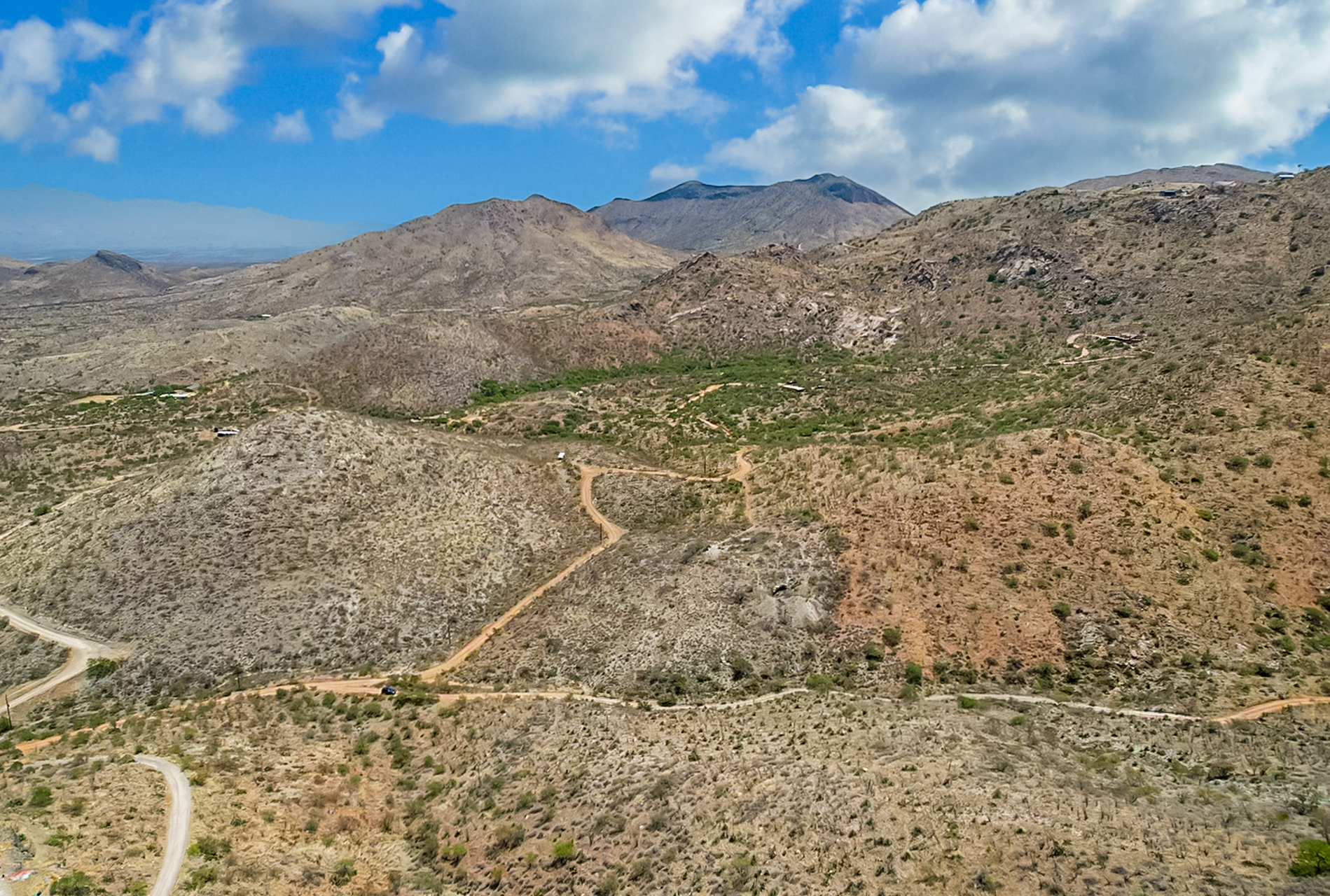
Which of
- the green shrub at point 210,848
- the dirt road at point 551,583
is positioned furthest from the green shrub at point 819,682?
the green shrub at point 210,848

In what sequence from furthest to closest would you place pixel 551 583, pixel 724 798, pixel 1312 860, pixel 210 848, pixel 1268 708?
pixel 551 583 < pixel 1268 708 < pixel 724 798 < pixel 210 848 < pixel 1312 860

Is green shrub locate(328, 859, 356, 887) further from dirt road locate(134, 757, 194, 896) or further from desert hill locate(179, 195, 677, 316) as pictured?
desert hill locate(179, 195, 677, 316)

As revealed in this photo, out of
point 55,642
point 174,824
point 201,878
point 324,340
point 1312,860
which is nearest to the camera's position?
point 1312,860

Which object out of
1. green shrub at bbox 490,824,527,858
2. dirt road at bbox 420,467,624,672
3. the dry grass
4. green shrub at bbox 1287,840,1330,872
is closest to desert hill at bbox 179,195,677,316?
dirt road at bbox 420,467,624,672

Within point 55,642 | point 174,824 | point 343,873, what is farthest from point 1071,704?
point 55,642

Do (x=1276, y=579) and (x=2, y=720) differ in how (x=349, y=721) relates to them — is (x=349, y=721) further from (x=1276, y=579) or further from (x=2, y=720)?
(x=1276, y=579)

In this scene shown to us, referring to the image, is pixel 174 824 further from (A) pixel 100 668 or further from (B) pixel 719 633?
(B) pixel 719 633
